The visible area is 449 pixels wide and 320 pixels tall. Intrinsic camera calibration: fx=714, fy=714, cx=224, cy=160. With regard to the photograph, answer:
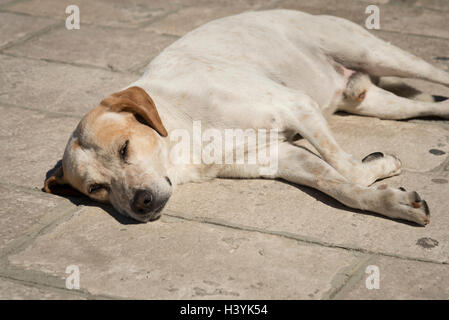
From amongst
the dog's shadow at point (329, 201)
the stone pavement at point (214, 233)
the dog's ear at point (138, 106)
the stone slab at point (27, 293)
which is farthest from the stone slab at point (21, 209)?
the dog's shadow at point (329, 201)

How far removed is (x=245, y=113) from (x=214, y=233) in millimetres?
778

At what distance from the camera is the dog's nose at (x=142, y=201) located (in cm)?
381

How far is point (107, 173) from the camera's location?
392cm

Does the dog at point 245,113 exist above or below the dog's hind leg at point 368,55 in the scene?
below

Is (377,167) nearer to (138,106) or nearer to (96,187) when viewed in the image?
(138,106)

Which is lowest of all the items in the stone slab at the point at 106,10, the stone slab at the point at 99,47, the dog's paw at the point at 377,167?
the dog's paw at the point at 377,167

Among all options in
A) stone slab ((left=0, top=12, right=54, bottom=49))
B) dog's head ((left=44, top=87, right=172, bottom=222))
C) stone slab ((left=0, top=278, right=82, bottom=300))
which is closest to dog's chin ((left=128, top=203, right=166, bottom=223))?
dog's head ((left=44, top=87, right=172, bottom=222))

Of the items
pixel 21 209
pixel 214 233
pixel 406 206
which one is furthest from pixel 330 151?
pixel 21 209

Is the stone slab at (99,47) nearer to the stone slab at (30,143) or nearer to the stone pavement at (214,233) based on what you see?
the stone pavement at (214,233)

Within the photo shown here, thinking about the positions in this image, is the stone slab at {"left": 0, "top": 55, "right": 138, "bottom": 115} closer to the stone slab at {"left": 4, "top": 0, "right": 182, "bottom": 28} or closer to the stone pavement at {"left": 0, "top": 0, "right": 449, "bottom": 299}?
the stone pavement at {"left": 0, "top": 0, "right": 449, "bottom": 299}

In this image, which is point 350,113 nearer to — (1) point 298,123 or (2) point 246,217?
(1) point 298,123

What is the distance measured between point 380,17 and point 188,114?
385 centimetres

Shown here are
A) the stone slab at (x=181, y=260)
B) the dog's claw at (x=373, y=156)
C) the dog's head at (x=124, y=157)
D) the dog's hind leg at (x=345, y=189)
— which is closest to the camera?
the stone slab at (x=181, y=260)
